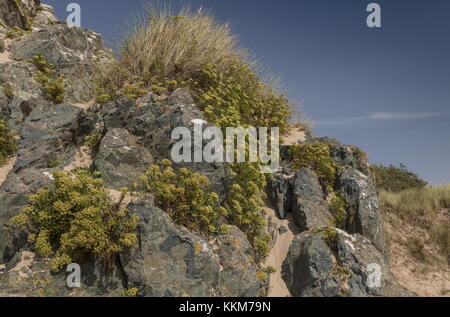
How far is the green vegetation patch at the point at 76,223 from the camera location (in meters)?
4.68

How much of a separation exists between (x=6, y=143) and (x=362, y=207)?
8.95 m

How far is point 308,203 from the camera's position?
788 centimetres

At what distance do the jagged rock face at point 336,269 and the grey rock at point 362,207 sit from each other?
0.98m

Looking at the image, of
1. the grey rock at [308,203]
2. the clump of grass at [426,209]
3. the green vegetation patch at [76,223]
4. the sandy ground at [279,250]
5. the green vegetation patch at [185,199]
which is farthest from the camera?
the clump of grass at [426,209]

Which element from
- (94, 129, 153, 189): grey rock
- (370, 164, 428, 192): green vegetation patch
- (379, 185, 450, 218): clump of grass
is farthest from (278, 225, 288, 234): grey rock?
(370, 164, 428, 192): green vegetation patch

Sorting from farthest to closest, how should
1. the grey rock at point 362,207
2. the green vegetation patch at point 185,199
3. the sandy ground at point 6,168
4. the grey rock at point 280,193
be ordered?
the grey rock at point 280,193, the grey rock at point 362,207, the sandy ground at point 6,168, the green vegetation patch at point 185,199

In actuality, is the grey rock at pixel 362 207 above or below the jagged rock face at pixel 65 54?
below

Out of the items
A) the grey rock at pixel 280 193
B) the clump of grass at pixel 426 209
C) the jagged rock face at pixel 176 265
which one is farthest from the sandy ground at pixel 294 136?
the jagged rock face at pixel 176 265

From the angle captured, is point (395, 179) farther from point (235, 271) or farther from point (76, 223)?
point (76, 223)

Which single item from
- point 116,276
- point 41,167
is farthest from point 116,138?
point 116,276

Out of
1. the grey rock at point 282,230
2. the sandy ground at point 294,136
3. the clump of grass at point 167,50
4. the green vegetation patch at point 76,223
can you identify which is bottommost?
the grey rock at point 282,230

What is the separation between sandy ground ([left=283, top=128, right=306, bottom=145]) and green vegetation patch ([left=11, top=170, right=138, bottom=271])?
6328 millimetres

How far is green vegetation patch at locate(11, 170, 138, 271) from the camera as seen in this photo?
4.68 metres

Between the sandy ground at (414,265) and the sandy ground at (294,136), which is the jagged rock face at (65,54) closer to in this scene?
→ the sandy ground at (294,136)
